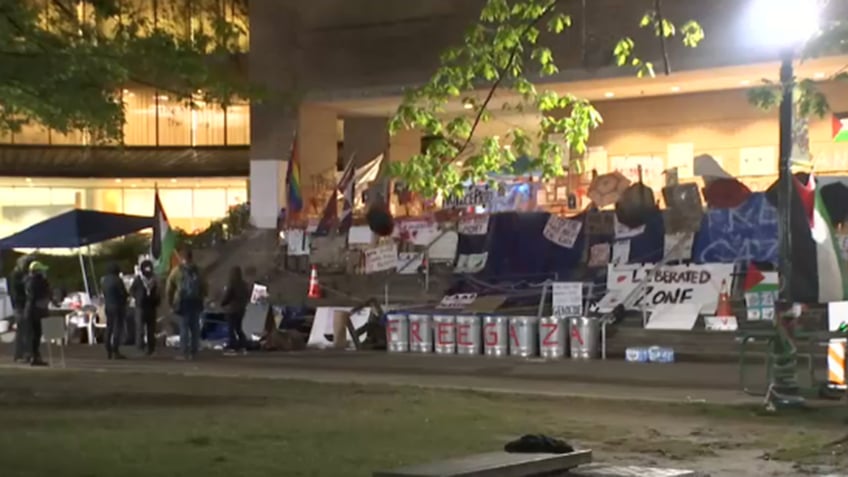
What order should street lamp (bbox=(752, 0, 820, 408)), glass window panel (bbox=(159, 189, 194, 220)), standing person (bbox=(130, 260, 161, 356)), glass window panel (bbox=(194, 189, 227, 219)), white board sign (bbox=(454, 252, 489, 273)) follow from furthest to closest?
glass window panel (bbox=(159, 189, 194, 220)) → glass window panel (bbox=(194, 189, 227, 219)) → white board sign (bbox=(454, 252, 489, 273)) → standing person (bbox=(130, 260, 161, 356)) → street lamp (bbox=(752, 0, 820, 408))

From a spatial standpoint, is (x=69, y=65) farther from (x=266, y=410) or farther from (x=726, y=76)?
(x=726, y=76)

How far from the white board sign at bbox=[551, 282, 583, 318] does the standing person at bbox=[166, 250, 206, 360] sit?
20.6 feet

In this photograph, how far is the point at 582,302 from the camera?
22297 millimetres

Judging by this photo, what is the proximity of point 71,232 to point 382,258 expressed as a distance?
6.53 metres

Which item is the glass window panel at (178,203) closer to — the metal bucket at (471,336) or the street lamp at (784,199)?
the metal bucket at (471,336)

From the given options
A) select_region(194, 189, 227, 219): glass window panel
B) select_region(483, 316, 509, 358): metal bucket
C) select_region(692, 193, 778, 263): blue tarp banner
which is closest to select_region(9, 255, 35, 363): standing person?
select_region(483, 316, 509, 358): metal bucket

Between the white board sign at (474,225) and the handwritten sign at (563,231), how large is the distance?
4.78 ft

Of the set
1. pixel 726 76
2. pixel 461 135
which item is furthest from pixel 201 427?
pixel 726 76

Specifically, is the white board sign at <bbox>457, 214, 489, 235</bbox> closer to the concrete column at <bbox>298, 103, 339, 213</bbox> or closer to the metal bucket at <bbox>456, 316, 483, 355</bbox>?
the metal bucket at <bbox>456, 316, 483, 355</bbox>

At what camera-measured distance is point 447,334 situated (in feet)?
73.9

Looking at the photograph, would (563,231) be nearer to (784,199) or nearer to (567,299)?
(567,299)

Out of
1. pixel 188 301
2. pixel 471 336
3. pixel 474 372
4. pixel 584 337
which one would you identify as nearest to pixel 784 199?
pixel 474 372

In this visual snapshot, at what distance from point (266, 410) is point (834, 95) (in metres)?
18.9

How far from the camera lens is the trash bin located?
22.5 meters
